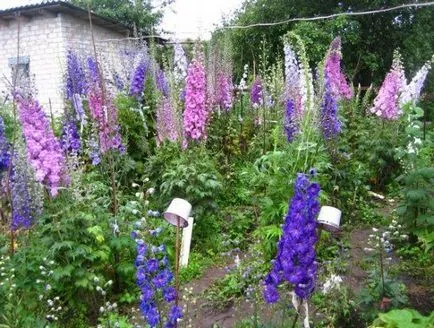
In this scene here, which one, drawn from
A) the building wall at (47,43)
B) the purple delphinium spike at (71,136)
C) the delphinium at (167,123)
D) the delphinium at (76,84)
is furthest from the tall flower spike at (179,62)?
the building wall at (47,43)

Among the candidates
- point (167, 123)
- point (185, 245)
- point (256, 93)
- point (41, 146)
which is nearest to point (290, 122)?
Answer: point (167, 123)

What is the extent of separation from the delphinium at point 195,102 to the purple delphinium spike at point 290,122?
87cm

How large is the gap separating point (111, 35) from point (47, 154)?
10.5 m

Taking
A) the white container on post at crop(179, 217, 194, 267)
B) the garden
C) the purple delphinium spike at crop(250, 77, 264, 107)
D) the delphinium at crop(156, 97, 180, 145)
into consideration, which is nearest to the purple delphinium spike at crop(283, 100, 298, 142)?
the garden

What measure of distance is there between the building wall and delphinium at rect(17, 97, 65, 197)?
7.75 meters

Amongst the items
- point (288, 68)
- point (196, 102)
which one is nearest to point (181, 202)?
point (196, 102)

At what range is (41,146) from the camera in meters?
3.93

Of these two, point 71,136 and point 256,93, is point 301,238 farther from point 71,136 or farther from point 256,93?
point 256,93

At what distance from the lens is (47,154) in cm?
391

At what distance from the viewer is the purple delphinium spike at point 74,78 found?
6.59m

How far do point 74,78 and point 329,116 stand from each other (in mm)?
3839

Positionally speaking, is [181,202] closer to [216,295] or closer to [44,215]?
[216,295]

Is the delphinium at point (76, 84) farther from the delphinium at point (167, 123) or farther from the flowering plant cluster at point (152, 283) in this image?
the flowering plant cluster at point (152, 283)

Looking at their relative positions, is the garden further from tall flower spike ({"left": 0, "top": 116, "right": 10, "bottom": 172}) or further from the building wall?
the building wall
